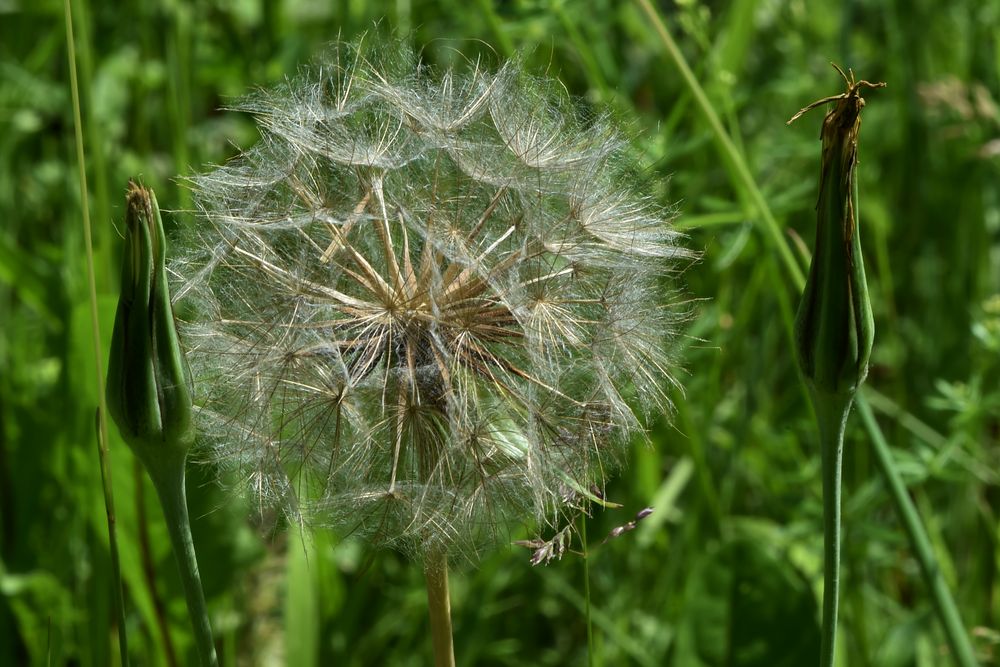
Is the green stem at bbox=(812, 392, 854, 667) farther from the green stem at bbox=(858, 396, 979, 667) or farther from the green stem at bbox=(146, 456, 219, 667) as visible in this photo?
the green stem at bbox=(146, 456, 219, 667)

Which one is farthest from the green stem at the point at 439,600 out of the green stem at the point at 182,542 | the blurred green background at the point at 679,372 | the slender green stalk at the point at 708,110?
the slender green stalk at the point at 708,110

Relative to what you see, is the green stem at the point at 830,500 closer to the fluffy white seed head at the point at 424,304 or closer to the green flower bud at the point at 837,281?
the green flower bud at the point at 837,281

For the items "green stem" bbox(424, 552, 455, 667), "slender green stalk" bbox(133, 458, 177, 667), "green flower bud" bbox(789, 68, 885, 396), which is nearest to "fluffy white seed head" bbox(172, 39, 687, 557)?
"green stem" bbox(424, 552, 455, 667)

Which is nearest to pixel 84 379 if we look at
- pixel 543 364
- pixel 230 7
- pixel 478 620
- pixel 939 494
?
pixel 478 620

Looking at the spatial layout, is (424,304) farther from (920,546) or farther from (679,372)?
(679,372)

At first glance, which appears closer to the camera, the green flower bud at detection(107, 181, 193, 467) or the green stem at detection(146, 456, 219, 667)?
the green flower bud at detection(107, 181, 193, 467)

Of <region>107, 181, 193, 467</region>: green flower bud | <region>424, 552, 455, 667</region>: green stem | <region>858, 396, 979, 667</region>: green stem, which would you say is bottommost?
<region>858, 396, 979, 667</region>: green stem
